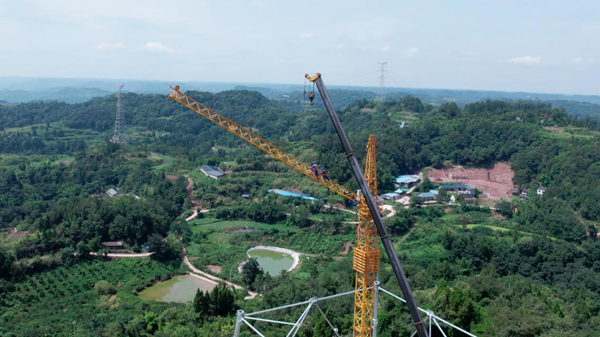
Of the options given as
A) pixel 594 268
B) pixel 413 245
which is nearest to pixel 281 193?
pixel 413 245

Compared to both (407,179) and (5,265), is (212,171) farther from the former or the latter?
(5,265)

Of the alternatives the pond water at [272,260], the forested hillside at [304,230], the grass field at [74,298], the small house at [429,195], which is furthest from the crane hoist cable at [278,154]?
the small house at [429,195]

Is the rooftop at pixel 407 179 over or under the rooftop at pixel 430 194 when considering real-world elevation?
over

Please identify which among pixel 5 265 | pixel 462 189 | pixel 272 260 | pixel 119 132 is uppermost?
pixel 119 132

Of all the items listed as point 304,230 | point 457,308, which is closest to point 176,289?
point 304,230

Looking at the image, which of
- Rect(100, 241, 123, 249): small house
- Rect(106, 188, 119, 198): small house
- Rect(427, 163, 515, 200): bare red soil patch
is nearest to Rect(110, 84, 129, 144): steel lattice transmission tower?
Rect(106, 188, 119, 198): small house

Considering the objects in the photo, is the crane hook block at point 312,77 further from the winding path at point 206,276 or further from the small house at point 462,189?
the small house at point 462,189
